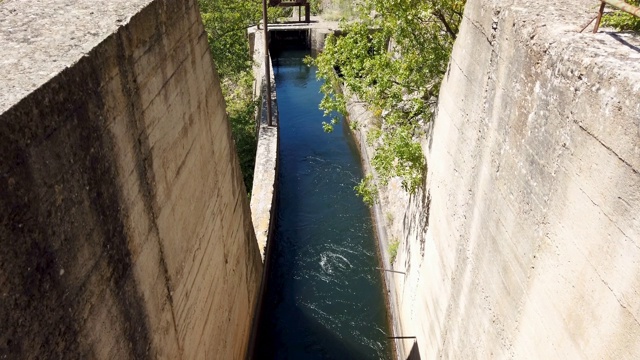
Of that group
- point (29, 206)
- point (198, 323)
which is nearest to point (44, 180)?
point (29, 206)

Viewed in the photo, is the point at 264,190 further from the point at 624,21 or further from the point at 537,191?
the point at 624,21

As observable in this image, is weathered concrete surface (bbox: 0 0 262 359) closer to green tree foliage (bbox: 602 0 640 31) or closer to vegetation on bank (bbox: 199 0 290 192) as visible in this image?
green tree foliage (bbox: 602 0 640 31)

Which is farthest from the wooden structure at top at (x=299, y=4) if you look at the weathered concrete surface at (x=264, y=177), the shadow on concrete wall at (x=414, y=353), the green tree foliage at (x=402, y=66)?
the shadow on concrete wall at (x=414, y=353)

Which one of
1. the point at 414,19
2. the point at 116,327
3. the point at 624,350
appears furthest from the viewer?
the point at 414,19

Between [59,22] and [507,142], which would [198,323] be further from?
[507,142]

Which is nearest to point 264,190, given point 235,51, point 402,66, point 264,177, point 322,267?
point 264,177
